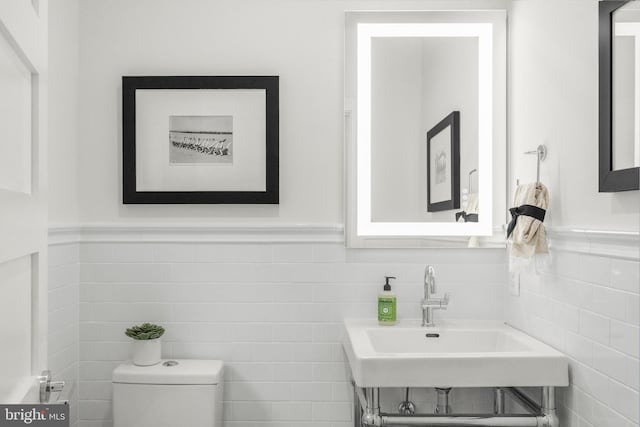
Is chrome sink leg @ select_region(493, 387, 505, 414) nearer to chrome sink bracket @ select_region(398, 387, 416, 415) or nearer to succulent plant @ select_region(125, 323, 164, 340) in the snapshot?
chrome sink bracket @ select_region(398, 387, 416, 415)

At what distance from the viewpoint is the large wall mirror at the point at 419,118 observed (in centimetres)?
229

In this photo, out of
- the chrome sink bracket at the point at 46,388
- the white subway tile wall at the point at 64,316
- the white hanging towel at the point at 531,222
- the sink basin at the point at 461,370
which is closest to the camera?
the chrome sink bracket at the point at 46,388

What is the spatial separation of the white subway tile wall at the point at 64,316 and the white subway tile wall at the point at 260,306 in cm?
4

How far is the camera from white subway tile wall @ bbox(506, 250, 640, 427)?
57.1 inches

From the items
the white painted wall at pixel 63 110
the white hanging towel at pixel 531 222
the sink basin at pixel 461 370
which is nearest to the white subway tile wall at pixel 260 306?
the white painted wall at pixel 63 110

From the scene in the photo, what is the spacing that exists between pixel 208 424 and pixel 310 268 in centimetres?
70

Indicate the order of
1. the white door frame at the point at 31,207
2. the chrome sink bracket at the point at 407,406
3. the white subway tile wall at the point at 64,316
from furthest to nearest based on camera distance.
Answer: the chrome sink bracket at the point at 407,406 < the white subway tile wall at the point at 64,316 < the white door frame at the point at 31,207

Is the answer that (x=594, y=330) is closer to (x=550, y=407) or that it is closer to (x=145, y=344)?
(x=550, y=407)

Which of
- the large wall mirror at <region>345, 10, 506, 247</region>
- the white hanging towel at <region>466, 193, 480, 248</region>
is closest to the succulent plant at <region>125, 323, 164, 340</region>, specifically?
the large wall mirror at <region>345, 10, 506, 247</region>

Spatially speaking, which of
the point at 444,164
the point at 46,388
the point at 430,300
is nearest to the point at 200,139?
the point at 444,164

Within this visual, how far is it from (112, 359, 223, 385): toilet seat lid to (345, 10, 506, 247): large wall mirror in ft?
2.42

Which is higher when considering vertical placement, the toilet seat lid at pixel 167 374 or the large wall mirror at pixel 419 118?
the large wall mirror at pixel 419 118

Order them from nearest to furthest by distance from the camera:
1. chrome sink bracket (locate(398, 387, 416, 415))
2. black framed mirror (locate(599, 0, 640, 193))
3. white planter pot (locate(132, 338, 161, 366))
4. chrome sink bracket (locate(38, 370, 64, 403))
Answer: chrome sink bracket (locate(38, 370, 64, 403)), black framed mirror (locate(599, 0, 640, 193)), white planter pot (locate(132, 338, 161, 366)), chrome sink bracket (locate(398, 387, 416, 415))

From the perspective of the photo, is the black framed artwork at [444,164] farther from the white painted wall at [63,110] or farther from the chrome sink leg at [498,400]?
the white painted wall at [63,110]
